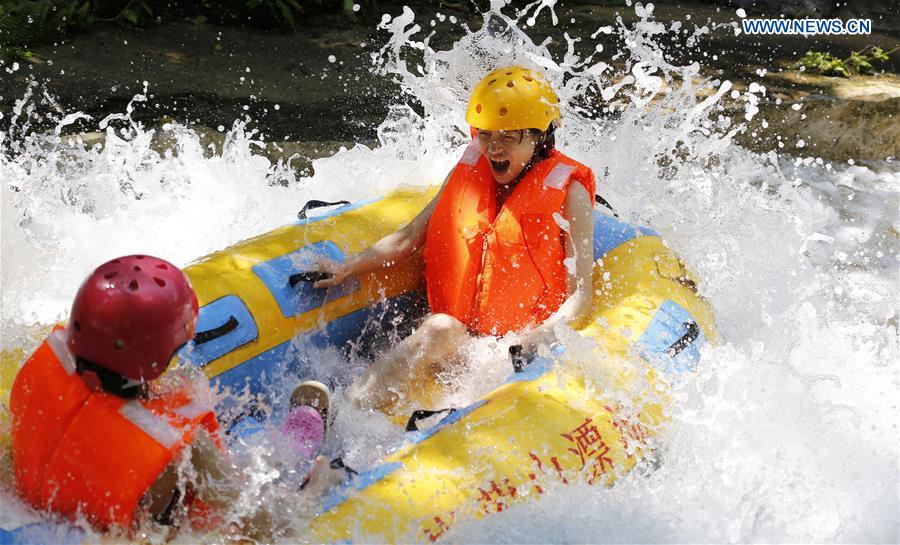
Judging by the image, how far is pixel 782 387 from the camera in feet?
12.1

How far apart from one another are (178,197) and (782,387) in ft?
9.94

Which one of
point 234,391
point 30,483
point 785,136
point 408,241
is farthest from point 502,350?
point 785,136

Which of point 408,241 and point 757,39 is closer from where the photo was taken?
point 408,241

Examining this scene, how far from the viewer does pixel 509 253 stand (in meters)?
3.82

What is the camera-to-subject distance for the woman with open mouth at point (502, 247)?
3689mm

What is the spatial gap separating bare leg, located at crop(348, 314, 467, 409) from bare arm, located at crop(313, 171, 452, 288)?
399mm

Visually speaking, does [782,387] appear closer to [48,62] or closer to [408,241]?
[408,241]

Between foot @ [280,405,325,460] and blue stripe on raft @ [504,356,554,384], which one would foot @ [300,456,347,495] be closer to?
foot @ [280,405,325,460]

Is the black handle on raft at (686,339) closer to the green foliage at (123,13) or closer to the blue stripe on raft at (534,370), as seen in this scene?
the blue stripe on raft at (534,370)

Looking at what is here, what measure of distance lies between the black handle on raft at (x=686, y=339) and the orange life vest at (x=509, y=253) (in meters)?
0.45

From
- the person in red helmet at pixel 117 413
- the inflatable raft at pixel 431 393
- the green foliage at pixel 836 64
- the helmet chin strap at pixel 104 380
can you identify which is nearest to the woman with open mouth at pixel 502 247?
the inflatable raft at pixel 431 393

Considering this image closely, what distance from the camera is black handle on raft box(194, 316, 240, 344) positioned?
3512 millimetres

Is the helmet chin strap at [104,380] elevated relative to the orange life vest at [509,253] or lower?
elevated

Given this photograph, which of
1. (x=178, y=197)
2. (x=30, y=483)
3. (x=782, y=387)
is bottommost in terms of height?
(x=782, y=387)
